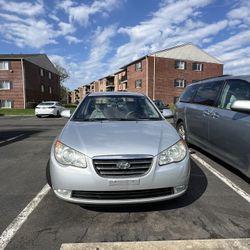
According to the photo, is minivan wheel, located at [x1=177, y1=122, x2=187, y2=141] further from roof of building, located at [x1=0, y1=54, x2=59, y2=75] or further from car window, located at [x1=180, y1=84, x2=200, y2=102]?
roof of building, located at [x1=0, y1=54, x2=59, y2=75]

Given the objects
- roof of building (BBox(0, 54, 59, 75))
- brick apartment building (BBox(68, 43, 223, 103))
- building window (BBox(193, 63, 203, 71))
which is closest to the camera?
roof of building (BBox(0, 54, 59, 75))

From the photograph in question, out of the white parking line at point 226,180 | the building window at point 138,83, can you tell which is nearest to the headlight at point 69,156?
the white parking line at point 226,180

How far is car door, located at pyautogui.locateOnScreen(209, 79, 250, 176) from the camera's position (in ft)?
15.8

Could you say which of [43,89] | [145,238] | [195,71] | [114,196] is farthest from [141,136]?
[43,89]

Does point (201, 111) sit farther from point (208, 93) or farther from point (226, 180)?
point (226, 180)

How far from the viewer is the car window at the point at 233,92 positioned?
17.5 ft

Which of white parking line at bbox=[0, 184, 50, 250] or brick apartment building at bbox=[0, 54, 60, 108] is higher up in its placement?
brick apartment building at bbox=[0, 54, 60, 108]

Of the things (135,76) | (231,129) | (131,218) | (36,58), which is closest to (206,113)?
(231,129)

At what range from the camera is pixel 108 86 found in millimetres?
77375

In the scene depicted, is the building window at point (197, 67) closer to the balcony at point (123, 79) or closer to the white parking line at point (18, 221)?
the balcony at point (123, 79)

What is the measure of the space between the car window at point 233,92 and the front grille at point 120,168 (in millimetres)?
2660

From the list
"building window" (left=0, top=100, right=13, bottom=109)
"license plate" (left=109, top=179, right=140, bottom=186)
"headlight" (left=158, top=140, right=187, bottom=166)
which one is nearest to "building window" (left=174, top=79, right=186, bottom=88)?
"building window" (left=0, top=100, right=13, bottom=109)

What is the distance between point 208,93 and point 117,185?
13.3 feet

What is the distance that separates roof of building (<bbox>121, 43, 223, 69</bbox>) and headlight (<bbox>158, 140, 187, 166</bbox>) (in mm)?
42709
